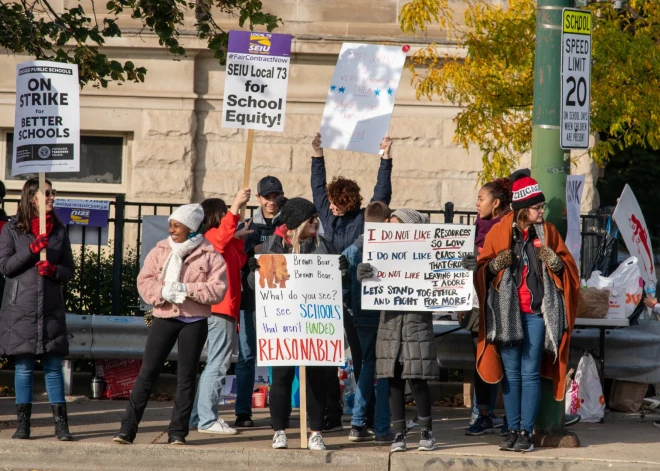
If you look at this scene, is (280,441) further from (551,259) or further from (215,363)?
(551,259)

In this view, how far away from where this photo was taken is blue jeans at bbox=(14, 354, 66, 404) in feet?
25.3

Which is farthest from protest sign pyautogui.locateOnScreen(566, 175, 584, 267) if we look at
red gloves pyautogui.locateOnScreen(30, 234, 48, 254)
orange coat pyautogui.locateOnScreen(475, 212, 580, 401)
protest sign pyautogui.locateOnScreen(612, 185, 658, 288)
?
red gloves pyautogui.locateOnScreen(30, 234, 48, 254)

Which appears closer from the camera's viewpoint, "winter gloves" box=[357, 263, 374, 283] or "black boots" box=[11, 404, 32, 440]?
A: "winter gloves" box=[357, 263, 374, 283]

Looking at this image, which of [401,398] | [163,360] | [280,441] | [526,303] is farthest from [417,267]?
[163,360]

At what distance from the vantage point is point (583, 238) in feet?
34.4

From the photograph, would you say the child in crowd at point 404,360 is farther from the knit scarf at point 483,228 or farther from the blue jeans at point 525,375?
the knit scarf at point 483,228

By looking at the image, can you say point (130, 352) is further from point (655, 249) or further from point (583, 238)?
point (655, 249)

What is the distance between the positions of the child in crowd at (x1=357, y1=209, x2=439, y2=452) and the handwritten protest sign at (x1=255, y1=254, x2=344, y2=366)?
263mm

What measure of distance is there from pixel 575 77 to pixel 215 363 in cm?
334

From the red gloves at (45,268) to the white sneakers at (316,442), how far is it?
2.16m

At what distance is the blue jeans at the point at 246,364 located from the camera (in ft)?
27.9

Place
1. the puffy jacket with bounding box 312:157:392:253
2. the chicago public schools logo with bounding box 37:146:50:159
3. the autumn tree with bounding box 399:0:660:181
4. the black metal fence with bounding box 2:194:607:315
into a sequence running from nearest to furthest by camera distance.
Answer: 1. the chicago public schools logo with bounding box 37:146:50:159
2. the puffy jacket with bounding box 312:157:392:253
3. the black metal fence with bounding box 2:194:607:315
4. the autumn tree with bounding box 399:0:660:181

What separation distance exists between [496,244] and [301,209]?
139cm

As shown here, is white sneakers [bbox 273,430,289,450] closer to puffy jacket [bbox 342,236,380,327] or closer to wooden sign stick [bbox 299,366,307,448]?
wooden sign stick [bbox 299,366,307,448]
